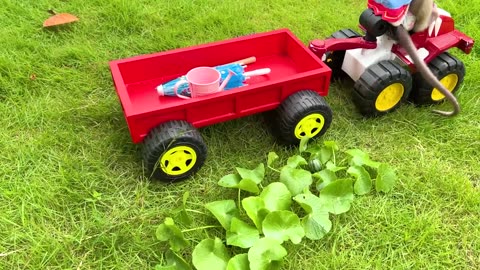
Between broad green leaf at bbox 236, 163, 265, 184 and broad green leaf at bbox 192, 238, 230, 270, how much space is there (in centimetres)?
25

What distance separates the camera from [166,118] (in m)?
1.40

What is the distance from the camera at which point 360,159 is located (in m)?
1.50

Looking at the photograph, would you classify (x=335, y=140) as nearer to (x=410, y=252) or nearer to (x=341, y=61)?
(x=341, y=61)

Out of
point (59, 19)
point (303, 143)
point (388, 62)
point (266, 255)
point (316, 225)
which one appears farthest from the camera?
point (59, 19)

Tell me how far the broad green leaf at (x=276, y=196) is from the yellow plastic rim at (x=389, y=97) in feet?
1.85

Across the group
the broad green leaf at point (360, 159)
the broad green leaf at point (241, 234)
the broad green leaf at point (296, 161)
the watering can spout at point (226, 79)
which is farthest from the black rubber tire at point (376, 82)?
the broad green leaf at point (241, 234)

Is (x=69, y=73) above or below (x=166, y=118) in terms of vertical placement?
below

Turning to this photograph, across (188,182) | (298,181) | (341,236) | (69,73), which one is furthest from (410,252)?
(69,73)

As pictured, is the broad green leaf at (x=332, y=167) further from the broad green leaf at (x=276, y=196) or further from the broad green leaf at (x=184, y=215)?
the broad green leaf at (x=184, y=215)

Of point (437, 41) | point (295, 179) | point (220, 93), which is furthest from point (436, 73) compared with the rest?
point (220, 93)

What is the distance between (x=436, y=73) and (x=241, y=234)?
984 mm

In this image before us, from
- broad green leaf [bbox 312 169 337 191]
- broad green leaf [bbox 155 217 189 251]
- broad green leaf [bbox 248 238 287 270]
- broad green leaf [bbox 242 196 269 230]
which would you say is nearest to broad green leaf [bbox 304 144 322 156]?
broad green leaf [bbox 312 169 337 191]

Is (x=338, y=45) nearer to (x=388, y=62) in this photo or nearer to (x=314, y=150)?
(x=388, y=62)

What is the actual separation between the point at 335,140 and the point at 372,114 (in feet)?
0.63
